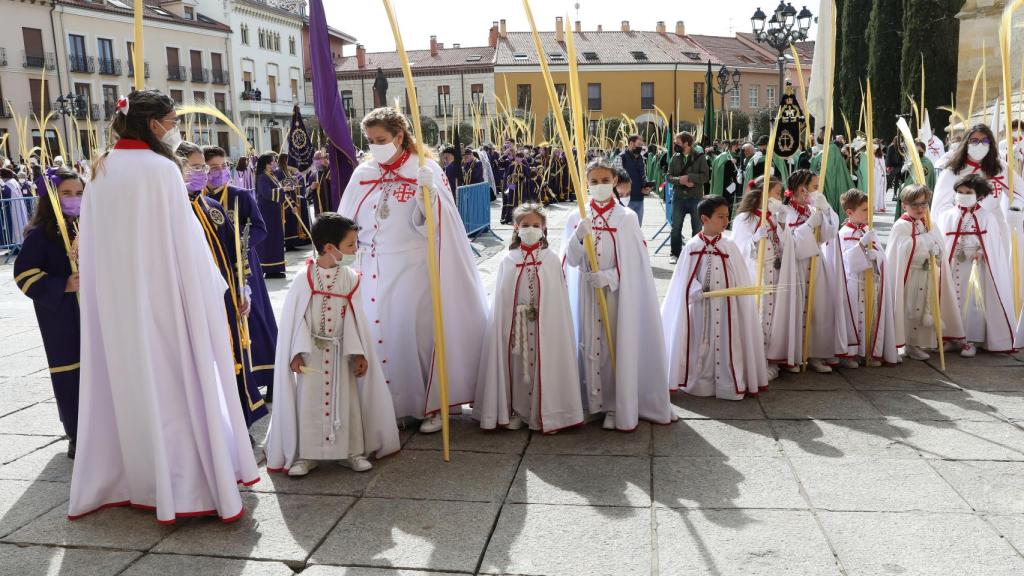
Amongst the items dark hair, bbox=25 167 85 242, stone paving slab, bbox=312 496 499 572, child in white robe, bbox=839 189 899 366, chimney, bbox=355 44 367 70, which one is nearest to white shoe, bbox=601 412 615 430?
stone paving slab, bbox=312 496 499 572

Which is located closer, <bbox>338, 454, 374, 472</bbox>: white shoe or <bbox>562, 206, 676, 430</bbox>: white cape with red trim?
<bbox>338, 454, 374, 472</bbox>: white shoe

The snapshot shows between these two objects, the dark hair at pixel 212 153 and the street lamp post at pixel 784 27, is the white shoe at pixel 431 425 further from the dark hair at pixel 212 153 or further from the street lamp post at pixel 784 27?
the street lamp post at pixel 784 27

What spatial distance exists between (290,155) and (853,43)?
2059 cm

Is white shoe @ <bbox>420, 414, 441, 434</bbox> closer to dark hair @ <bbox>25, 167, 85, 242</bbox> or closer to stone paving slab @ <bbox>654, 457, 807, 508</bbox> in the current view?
stone paving slab @ <bbox>654, 457, 807, 508</bbox>

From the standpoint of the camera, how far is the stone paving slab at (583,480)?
3875 mm

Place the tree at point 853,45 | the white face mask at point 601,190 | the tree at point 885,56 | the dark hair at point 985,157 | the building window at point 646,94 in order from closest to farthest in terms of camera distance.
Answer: the white face mask at point 601,190
the dark hair at point 985,157
the tree at point 885,56
the tree at point 853,45
the building window at point 646,94

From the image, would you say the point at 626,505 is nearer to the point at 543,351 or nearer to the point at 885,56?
the point at 543,351

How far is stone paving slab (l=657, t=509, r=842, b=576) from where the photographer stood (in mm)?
3176

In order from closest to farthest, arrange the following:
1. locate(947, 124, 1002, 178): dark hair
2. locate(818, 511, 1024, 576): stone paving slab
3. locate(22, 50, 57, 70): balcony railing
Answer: locate(818, 511, 1024, 576): stone paving slab
locate(947, 124, 1002, 178): dark hair
locate(22, 50, 57, 70): balcony railing

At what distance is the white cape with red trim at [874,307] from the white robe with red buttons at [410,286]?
2.95 metres

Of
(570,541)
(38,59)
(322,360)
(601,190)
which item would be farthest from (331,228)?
(38,59)

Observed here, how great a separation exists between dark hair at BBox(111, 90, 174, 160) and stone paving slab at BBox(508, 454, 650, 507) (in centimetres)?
225

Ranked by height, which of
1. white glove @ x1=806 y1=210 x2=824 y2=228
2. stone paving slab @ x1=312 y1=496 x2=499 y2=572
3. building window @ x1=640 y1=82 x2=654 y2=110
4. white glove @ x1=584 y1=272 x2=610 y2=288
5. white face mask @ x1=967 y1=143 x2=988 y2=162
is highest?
building window @ x1=640 y1=82 x2=654 y2=110

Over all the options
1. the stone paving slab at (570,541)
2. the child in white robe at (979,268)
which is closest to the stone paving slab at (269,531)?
the stone paving slab at (570,541)
